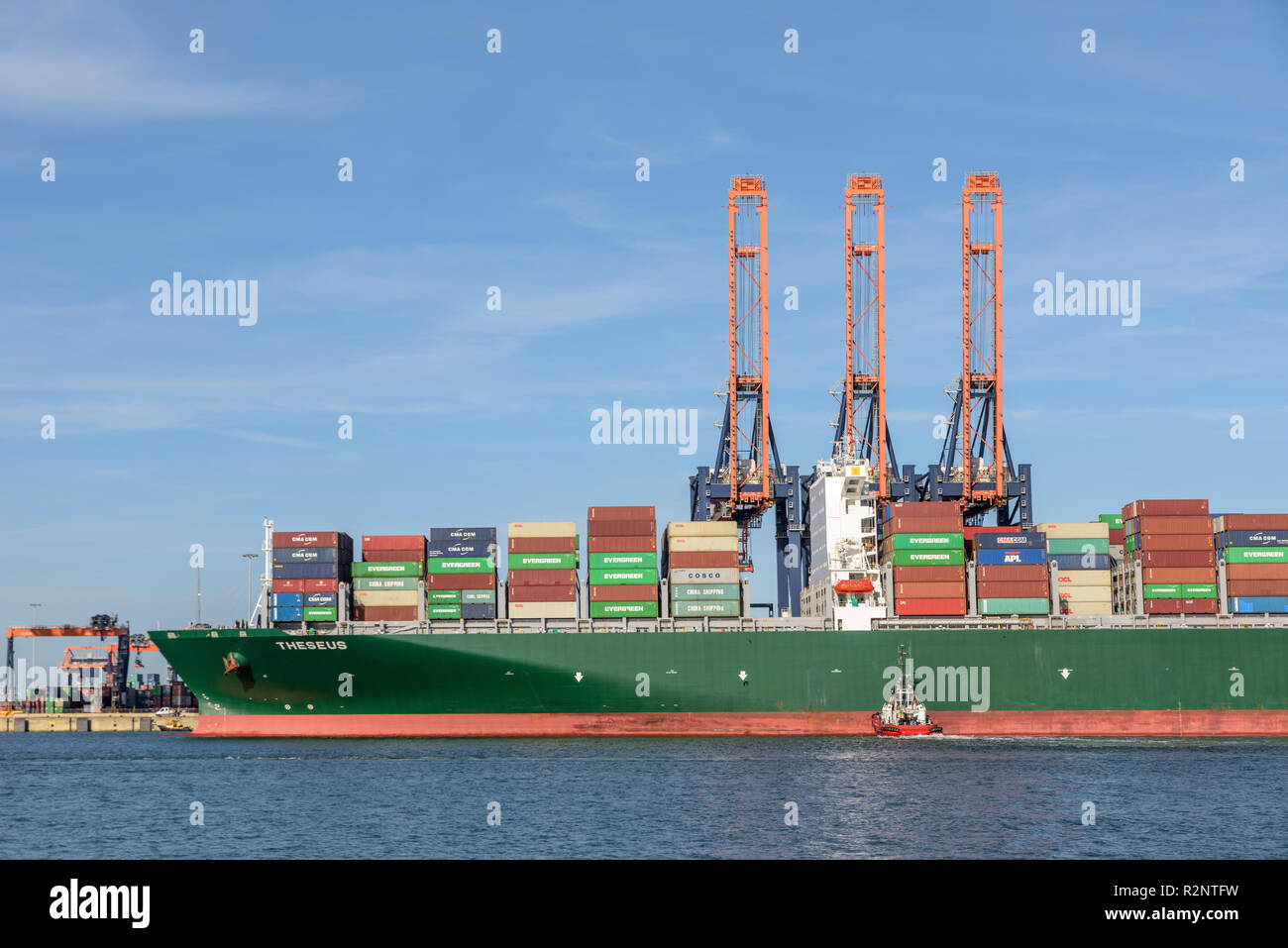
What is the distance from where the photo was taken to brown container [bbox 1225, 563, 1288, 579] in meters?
72.1

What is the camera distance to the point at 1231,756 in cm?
5825

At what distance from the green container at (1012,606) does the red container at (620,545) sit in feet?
64.1

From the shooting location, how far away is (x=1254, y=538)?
7238 centimetres

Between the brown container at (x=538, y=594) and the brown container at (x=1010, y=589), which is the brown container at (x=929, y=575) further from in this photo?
the brown container at (x=538, y=594)

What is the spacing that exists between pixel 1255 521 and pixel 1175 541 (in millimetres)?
4560

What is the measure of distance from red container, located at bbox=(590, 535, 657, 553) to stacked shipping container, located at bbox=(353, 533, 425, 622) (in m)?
6.27

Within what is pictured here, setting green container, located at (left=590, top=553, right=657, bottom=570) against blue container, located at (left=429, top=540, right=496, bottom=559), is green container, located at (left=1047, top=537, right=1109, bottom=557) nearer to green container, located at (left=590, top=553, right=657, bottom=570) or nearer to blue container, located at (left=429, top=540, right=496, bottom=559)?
green container, located at (left=590, top=553, right=657, bottom=570)

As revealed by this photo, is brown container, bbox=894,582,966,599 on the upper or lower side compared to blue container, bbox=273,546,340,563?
lower

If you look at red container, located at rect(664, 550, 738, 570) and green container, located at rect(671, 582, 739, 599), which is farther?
red container, located at rect(664, 550, 738, 570)

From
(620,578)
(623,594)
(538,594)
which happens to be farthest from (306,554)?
(623,594)

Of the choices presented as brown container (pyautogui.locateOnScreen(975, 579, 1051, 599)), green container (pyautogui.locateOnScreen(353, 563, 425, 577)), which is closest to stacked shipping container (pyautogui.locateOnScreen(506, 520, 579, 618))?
green container (pyautogui.locateOnScreen(353, 563, 425, 577))

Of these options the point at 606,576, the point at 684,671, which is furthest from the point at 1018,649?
the point at 606,576

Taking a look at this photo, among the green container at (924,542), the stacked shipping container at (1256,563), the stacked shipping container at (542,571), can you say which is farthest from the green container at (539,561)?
the stacked shipping container at (1256,563)
